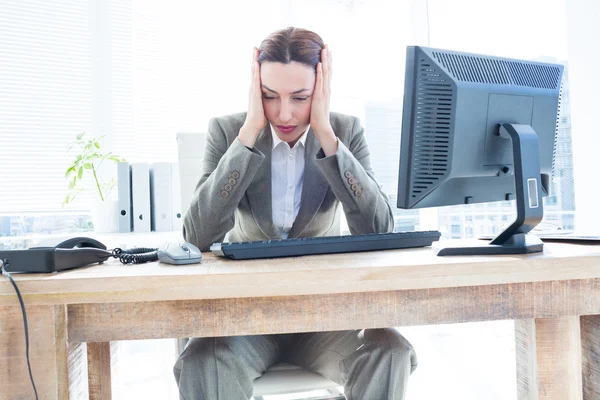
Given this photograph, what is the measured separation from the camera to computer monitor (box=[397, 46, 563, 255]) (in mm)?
939

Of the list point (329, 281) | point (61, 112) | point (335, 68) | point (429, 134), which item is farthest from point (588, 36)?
point (61, 112)

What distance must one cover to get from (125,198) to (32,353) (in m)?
2.07

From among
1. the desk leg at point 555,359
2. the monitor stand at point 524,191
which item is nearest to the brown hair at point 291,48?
the monitor stand at point 524,191

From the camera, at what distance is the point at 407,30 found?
12.4 feet

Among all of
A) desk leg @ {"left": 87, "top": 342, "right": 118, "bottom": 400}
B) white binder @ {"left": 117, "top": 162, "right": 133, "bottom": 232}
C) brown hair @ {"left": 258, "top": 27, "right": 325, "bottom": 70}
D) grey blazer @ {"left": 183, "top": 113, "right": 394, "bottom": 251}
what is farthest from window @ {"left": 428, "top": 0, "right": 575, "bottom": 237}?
desk leg @ {"left": 87, "top": 342, "right": 118, "bottom": 400}

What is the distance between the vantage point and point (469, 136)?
99 cm

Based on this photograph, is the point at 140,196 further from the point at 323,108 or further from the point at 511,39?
the point at 511,39

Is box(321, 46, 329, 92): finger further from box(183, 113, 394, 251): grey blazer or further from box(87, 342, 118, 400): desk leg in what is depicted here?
box(87, 342, 118, 400): desk leg

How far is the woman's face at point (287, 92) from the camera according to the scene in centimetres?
134

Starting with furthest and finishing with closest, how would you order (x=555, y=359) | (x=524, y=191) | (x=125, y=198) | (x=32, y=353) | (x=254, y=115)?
(x=125, y=198), (x=254, y=115), (x=524, y=191), (x=555, y=359), (x=32, y=353)

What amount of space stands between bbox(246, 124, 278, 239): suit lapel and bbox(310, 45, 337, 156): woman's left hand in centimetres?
20

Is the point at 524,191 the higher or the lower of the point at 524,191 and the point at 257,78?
the lower

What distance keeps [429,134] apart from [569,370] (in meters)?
0.49

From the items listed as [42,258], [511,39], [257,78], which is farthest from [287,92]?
[511,39]
